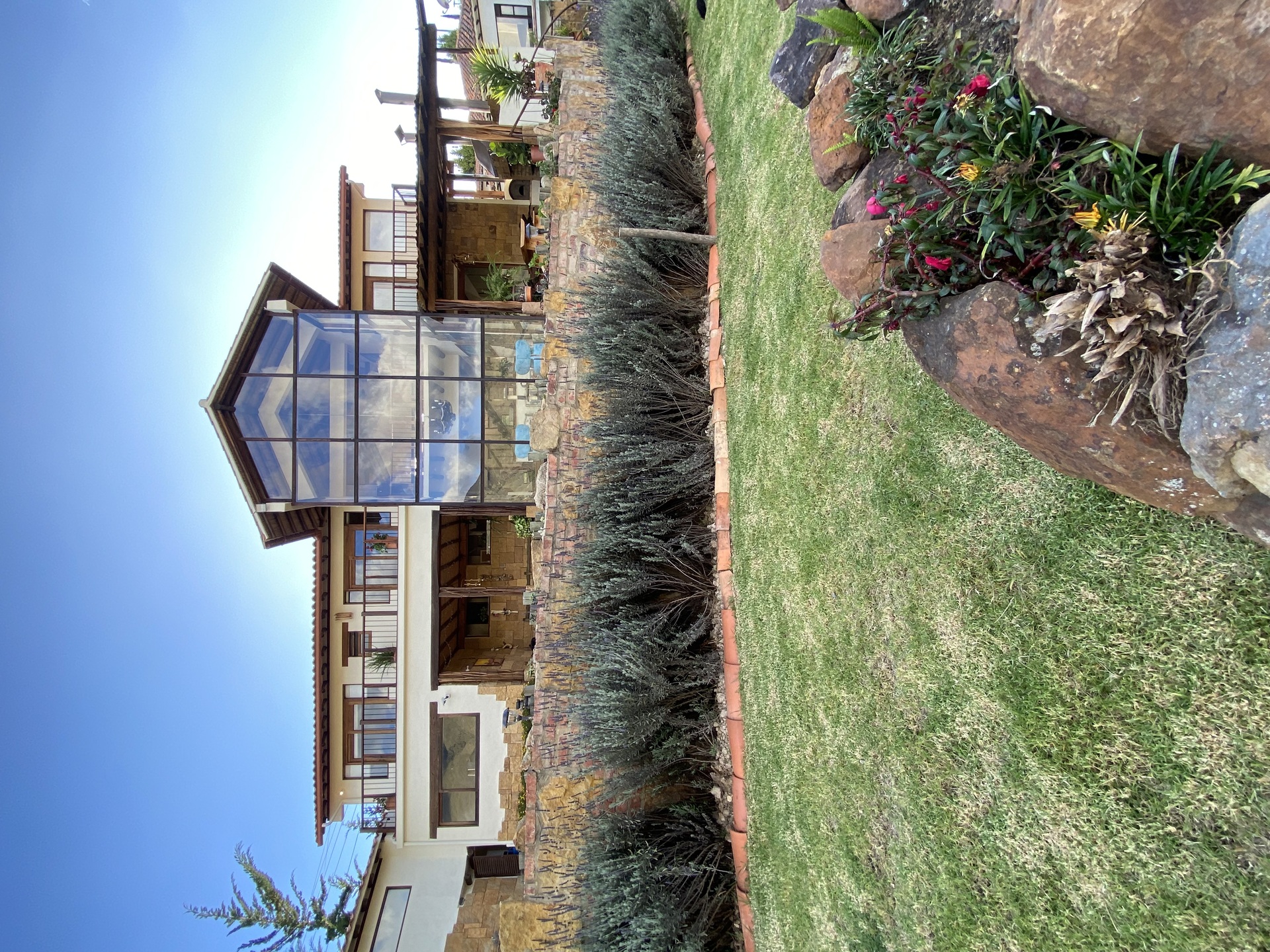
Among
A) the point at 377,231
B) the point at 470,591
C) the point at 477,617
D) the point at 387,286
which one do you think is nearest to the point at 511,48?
the point at 377,231

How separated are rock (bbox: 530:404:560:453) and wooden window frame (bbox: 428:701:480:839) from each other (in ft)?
16.6

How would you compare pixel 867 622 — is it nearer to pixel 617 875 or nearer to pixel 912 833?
pixel 912 833

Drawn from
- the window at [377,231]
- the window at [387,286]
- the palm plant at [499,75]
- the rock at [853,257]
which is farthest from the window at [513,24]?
the rock at [853,257]

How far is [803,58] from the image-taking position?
3.01 metres

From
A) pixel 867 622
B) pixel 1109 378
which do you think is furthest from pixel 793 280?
pixel 1109 378

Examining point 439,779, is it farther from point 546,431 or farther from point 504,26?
point 504,26

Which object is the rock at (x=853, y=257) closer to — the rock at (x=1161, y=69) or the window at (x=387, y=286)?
the rock at (x=1161, y=69)

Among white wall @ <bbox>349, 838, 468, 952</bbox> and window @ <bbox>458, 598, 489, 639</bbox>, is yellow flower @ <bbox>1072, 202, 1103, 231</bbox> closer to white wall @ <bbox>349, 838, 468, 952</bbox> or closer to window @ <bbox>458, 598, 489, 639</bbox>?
window @ <bbox>458, 598, 489, 639</bbox>

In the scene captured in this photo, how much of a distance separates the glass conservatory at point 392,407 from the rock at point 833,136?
14.9 feet

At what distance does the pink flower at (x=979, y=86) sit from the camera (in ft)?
5.71

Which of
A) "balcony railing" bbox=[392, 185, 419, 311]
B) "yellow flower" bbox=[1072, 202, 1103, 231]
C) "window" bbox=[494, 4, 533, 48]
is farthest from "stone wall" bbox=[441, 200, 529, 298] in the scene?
"yellow flower" bbox=[1072, 202, 1103, 231]

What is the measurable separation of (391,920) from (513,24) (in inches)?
584

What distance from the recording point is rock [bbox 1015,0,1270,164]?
1.20m

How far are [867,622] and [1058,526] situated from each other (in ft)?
3.68
